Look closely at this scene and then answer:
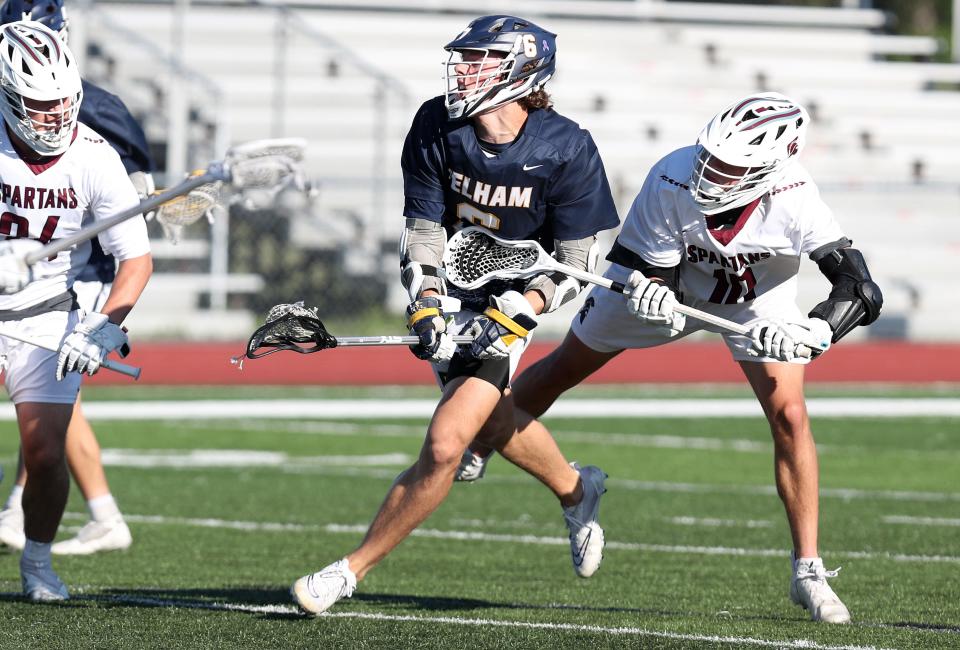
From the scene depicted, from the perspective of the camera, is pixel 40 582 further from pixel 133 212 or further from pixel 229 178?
pixel 229 178

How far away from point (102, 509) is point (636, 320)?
2510 mm

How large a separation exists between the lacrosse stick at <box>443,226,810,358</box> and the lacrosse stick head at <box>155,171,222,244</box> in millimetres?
1143

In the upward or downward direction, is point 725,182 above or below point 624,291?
above

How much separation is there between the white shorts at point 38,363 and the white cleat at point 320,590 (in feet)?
→ 3.61

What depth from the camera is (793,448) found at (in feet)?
18.0

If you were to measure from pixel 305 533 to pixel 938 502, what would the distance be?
3400mm

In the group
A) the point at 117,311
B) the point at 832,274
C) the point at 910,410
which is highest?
the point at 832,274

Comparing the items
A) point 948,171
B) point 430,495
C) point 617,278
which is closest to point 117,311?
point 430,495

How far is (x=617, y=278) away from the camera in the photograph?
18.5 ft

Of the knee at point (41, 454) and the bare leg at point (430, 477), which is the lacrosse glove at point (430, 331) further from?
the knee at point (41, 454)

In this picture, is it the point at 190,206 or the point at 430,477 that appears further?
the point at 190,206

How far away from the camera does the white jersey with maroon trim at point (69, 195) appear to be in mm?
5461

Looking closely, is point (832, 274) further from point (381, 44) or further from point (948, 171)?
point (948, 171)

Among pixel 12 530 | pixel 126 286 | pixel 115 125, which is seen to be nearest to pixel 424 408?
pixel 12 530
